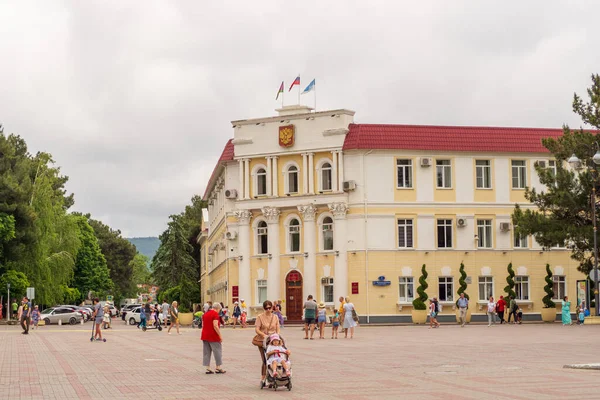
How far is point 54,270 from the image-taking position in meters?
80.6

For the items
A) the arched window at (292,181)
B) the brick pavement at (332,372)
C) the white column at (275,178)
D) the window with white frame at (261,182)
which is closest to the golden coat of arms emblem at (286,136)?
the white column at (275,178)

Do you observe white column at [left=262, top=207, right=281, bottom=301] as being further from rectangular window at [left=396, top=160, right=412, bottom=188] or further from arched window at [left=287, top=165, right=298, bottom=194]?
rectangular window at [left=396, top=160, right=412, bottom=188]

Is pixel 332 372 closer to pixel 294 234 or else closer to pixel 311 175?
pixel 311 175

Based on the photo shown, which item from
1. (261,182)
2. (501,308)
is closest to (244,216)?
(261,182)

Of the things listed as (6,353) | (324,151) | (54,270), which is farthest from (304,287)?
(6,353)

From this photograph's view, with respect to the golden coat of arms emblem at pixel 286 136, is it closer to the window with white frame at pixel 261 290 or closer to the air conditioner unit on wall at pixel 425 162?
the air conditioner unit on wall at pixel 425 162

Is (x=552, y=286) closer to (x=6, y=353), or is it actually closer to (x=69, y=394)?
(x=6, y=353)

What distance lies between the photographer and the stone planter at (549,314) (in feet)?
193

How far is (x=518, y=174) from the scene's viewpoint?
6234 cm

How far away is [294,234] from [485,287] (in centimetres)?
1235

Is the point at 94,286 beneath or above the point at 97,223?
beneath

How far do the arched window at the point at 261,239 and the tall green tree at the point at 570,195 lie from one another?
18.0 metres

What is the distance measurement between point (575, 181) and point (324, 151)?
54.1 feet

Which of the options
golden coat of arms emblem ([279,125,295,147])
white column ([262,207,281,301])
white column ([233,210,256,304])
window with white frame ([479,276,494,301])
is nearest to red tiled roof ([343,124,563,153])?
golden coat of arms emblem ([279,125,295,147])
